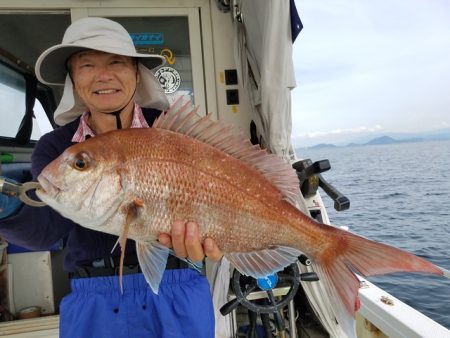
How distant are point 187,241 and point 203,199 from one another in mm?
172

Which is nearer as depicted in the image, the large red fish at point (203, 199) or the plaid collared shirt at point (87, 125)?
the large red fish at point (203, 199)

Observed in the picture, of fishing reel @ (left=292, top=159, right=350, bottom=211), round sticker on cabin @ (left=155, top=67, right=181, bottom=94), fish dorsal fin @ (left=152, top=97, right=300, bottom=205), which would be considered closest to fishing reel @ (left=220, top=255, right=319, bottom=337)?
fishing reel @ (left=292, top=159, right=350, bottom=211)

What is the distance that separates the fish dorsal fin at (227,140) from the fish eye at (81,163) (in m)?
0.29

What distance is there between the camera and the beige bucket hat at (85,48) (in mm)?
1488

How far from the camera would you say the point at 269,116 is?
2785 millimetres

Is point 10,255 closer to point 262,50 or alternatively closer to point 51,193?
point 51,193

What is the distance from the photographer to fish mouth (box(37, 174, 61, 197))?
1211 mm

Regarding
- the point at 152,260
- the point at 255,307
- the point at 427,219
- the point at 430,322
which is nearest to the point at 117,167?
the point at 152,260

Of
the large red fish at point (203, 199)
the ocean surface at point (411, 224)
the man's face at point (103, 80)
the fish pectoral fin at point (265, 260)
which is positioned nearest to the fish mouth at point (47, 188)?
the large red fish at point (203, 199)

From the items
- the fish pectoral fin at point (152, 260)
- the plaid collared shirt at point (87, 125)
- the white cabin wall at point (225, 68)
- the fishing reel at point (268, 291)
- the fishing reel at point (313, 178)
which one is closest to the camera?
the fish pectoral fin at point (152, 260)

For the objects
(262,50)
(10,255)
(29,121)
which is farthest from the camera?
(29,121)

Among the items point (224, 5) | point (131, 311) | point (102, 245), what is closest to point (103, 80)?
point (102, 245)

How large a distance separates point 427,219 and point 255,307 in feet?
37.1

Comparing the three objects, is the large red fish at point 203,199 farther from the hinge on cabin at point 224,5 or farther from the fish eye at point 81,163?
the hinge on cabin at point 224,5
